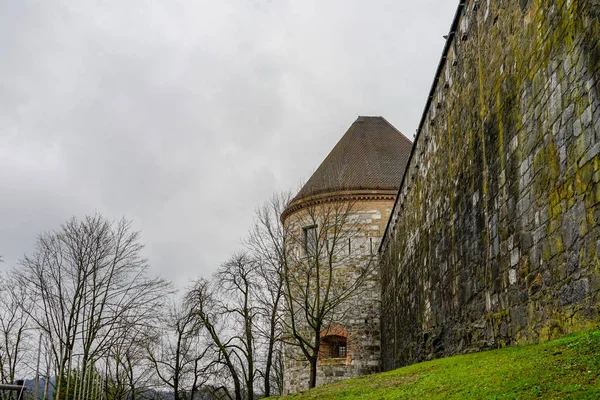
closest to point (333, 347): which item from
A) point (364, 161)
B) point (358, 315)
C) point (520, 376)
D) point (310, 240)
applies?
point (358, 315)

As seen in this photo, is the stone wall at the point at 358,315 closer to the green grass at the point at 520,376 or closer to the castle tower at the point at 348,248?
the castle tower at the point at 348,248

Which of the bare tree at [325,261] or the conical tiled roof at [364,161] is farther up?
the conical tiled roof at [364,161]

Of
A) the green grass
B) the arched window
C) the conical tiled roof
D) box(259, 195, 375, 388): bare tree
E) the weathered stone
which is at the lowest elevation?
the green grass

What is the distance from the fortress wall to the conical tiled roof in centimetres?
1102

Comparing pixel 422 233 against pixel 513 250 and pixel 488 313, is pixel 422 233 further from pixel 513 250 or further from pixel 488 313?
pixel 513 250

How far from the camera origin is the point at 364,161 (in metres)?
26.0

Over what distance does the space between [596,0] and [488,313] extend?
14.4ft

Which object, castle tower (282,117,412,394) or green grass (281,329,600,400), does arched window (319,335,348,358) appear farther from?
green grass (281,329,600,400)

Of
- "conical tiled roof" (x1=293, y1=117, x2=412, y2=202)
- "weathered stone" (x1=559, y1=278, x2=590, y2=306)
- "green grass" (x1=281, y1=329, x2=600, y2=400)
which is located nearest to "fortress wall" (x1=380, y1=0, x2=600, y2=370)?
"weathered stone" (x1=559, y1=278, x2=590, y2=306)

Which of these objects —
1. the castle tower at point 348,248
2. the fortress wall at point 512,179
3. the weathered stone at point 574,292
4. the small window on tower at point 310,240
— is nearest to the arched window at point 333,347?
the castle tower at point 348,248

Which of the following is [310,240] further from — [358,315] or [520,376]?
[520,376]

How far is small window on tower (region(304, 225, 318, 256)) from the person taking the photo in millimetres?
22359

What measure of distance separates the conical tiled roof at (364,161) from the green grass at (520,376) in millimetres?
16789

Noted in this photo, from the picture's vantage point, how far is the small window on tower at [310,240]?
22.4 m
